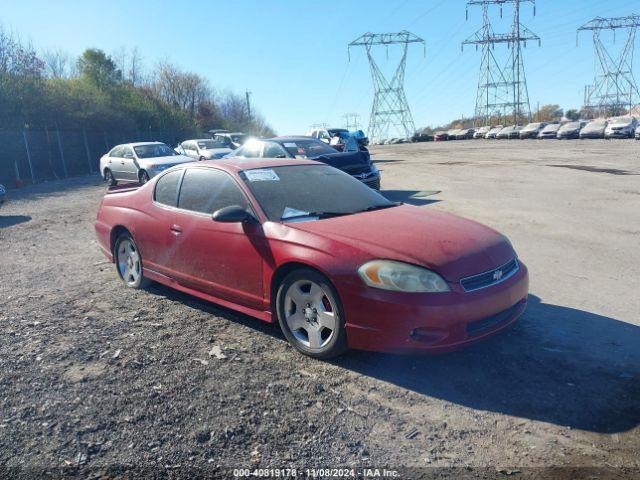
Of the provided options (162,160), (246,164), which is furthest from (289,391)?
(162,160)

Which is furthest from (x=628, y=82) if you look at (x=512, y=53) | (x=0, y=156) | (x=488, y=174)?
(x=0, y=156)

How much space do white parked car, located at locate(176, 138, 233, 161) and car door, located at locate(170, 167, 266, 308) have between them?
17.2 m

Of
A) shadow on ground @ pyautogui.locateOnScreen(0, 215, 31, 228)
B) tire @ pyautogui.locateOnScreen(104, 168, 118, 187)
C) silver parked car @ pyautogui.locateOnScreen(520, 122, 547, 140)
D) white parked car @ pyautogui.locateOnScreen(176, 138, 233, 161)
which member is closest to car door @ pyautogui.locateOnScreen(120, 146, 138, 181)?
tire @ pyautogui.locateOnScreen(104, 168, 118, 187)

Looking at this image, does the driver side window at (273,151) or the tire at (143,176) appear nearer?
the driver side window at (273,151)

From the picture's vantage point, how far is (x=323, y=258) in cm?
396

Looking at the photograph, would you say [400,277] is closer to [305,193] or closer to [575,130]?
[305,193]

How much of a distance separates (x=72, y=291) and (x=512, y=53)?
242 feet

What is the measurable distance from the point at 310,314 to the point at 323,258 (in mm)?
482

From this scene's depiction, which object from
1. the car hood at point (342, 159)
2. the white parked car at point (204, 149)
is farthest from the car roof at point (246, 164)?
the white parked car at point (204, 149)

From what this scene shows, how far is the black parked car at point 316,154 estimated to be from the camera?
Answer: 11703mm

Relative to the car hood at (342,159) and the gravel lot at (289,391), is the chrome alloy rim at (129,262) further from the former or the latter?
the car hood at (342,159)

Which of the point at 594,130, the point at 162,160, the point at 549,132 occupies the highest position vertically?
the point at 162,160

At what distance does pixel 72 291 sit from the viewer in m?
6.04

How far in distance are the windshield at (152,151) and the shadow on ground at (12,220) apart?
612 centimetres
